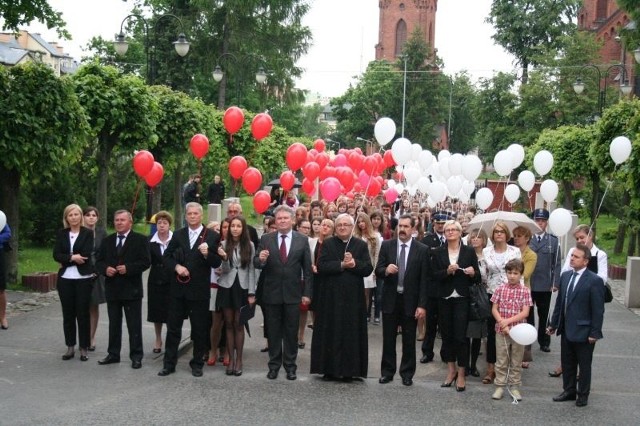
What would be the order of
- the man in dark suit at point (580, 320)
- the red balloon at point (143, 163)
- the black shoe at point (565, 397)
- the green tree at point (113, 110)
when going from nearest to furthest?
the man in dark suit at point (580, 320), the black shoe at point (565, 397), the red balloon at point (143, 163), the green tree at point (113, 110)

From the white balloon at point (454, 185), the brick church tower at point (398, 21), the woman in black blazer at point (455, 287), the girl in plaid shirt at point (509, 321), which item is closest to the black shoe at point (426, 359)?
the woman in black blazer at point (455, 287)

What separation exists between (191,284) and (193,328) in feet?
1.67

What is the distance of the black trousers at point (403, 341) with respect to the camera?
10328 mm

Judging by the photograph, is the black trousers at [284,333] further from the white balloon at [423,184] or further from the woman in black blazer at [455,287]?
the white balloon at [423,184]

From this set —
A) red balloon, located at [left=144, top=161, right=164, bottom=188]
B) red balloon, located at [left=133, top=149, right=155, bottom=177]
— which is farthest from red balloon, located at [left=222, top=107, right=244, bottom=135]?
red balloon, located at [left=133, top=149, right=155, bottom=177]

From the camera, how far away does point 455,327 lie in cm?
1014

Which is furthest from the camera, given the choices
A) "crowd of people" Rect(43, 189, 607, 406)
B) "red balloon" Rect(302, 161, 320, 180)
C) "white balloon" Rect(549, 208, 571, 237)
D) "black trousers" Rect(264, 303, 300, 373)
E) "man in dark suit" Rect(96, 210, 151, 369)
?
"red balloon" Rect(302, 161, 320, 180)

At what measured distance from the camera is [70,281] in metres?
11.1

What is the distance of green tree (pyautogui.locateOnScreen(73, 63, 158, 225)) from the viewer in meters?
18.4

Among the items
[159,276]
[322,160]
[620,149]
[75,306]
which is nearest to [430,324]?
[159,276]

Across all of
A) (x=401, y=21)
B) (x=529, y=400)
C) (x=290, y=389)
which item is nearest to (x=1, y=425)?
(x=290, y=389)

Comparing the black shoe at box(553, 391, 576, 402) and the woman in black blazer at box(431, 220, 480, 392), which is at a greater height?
the woman in black blazer at box(431, 220, 480, 392)

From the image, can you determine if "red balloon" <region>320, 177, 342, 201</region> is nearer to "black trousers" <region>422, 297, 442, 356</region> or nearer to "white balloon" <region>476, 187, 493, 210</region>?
"white balloon" <region>476, 187, 493, 210</region>

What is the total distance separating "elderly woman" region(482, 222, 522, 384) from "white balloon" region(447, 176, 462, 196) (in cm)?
1226
